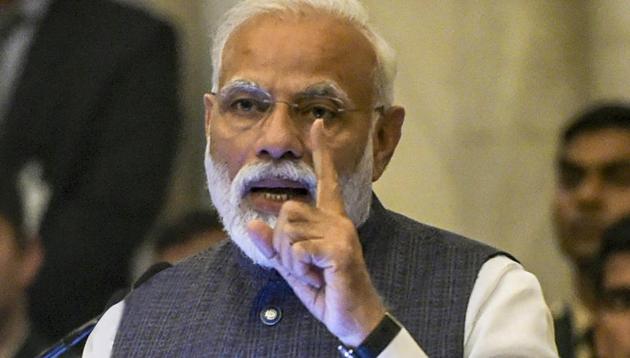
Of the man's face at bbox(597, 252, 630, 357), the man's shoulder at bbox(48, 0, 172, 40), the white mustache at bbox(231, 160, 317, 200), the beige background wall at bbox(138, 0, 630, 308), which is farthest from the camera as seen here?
the beige background wall at bbox(138, 0, 630, 308)

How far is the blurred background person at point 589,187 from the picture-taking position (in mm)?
5207

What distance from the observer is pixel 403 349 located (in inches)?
116

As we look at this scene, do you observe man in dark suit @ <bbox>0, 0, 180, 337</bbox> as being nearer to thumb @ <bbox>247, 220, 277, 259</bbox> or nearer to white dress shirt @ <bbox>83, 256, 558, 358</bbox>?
white dress shirt @ <bbox>83, 256, 558, 358</bbox>

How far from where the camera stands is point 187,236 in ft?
17.1

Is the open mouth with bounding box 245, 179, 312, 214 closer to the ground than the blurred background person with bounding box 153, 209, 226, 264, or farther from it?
farther from it

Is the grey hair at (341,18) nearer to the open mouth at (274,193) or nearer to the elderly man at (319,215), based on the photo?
the elderly man at (319,215)

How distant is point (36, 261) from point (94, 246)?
0.16 m

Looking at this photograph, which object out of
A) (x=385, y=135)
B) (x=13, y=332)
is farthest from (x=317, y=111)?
(x=13, y=332)

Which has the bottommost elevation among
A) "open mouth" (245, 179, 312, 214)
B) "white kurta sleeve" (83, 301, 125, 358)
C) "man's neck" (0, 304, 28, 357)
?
"man's neck" (0, 304, 28, 357)

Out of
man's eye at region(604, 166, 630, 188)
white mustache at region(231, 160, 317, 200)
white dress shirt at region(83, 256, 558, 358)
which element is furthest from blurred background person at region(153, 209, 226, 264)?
white mustache at region(231, 160, 317, 200)

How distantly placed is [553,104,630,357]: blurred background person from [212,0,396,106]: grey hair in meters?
1.75

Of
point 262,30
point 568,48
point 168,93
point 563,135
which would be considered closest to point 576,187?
point 563,135

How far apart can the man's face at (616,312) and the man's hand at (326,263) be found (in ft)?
5.43

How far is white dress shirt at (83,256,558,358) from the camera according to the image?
3043mm
